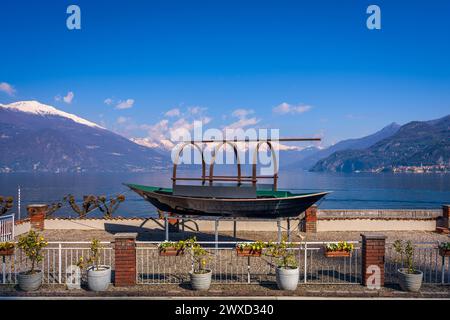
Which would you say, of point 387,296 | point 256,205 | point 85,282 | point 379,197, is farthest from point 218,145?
point 379,197

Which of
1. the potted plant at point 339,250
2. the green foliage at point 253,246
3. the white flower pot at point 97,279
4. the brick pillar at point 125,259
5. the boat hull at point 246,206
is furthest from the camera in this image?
the boat hull at point 246,206

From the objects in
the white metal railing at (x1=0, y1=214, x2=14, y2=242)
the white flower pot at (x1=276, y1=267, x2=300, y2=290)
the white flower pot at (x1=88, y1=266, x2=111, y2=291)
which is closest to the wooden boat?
the white flower pot at (x1=276, y1=267, x2=300, y2=290)

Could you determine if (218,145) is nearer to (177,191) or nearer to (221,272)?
(177,191)

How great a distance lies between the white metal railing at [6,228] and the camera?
17.9 meters

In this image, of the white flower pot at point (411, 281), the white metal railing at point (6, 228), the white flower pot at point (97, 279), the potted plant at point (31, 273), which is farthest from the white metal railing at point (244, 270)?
the white metal railing at point (6, 228)

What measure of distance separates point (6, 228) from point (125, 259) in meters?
10.9

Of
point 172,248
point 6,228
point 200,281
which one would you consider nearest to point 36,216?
point 6,228

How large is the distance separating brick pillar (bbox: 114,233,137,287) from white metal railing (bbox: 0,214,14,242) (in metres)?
9.96

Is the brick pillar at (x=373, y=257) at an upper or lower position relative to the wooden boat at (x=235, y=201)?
lower

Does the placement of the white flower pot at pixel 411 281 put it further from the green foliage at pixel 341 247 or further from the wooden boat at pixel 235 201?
the wooden boat at pixel 235 201

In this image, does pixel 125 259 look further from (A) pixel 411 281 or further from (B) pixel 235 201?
(A) pixel 411 281

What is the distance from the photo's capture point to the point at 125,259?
1061 cm

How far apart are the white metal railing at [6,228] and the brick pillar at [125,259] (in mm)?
9956

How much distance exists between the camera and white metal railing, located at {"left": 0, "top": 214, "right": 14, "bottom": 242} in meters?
17.9
